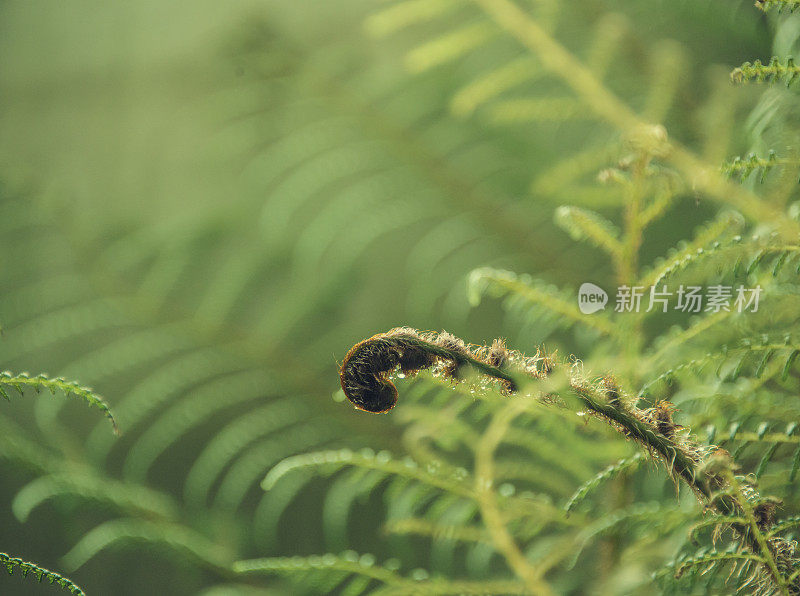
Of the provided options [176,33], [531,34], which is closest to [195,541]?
[531,34]

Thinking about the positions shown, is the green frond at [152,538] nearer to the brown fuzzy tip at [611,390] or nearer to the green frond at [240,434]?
the green frond at [240,434]

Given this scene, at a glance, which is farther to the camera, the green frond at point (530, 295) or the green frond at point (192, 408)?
the green frond at point (192, 408)

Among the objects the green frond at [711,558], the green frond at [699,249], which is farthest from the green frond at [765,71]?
the green frond at [711,558]

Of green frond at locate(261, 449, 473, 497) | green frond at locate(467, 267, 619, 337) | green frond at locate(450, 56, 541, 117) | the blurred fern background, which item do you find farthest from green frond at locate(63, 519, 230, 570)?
green frond at locate(450, 56, 541, 117)

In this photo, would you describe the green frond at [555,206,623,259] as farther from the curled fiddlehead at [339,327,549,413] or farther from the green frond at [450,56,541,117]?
the green frond at [450,56,541,117]

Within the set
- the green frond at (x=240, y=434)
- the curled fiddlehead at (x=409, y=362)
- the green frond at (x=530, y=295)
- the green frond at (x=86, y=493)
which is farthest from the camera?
the green frond at (x=240, y=434)

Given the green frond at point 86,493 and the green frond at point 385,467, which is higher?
the green frond at point 86,493

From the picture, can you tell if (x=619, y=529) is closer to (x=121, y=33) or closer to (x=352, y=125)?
(x=352, y=125)

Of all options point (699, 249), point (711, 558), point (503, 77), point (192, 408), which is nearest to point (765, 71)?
point (699, 249)
